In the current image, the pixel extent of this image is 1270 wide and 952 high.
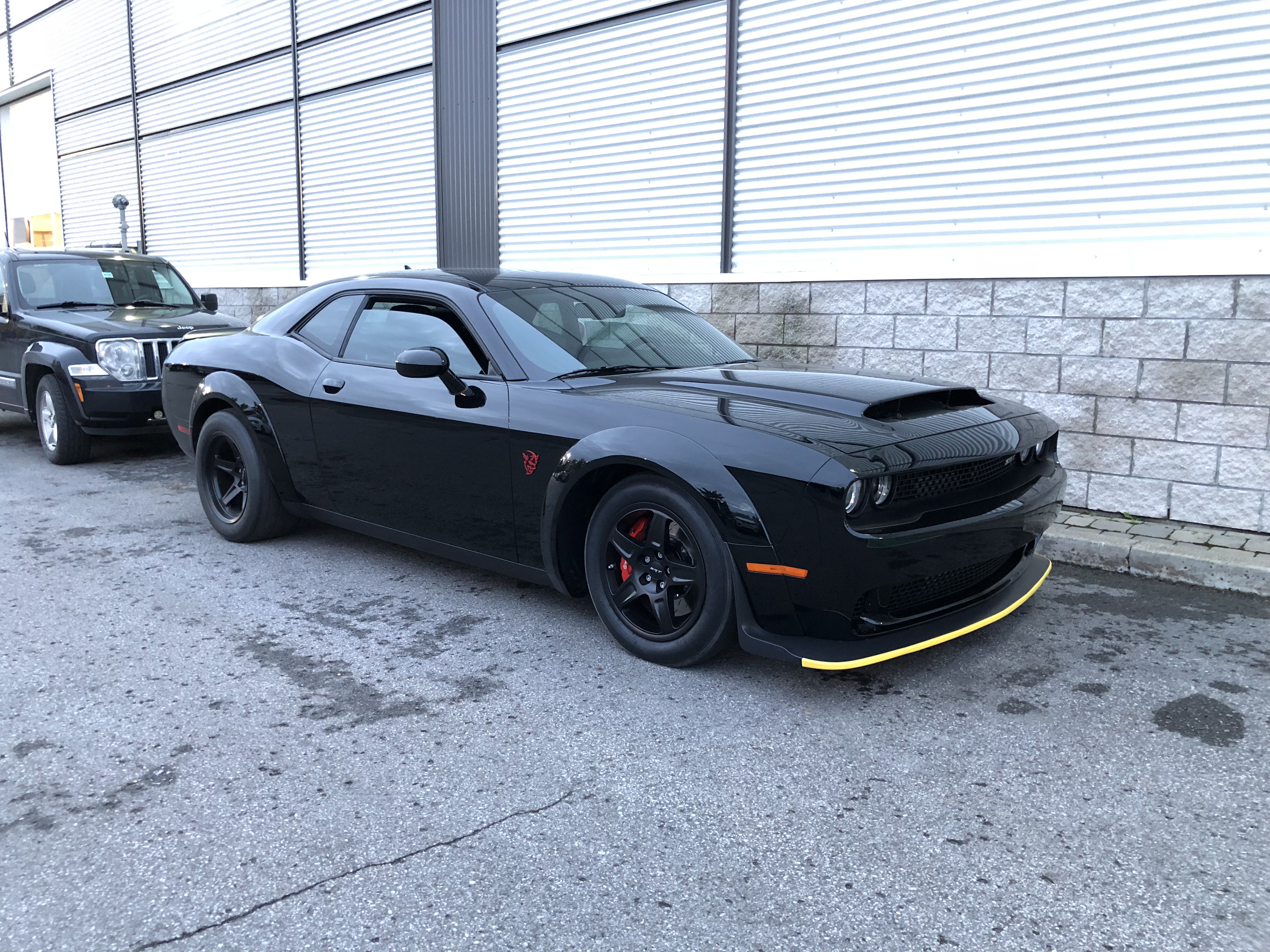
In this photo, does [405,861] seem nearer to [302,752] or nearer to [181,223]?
[302,752]

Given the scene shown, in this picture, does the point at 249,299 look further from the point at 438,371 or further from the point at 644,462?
the point at 644,462

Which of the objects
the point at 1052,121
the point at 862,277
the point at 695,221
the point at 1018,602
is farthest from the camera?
the point at 695,221

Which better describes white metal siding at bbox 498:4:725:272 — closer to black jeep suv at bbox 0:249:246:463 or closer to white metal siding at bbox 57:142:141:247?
black jeep suv at bbox 0:249:246:463

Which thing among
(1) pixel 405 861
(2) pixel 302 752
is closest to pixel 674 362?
(2) pixel 302 752

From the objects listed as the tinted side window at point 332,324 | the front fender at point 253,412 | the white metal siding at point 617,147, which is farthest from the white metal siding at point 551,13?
the front fender at point 253,412

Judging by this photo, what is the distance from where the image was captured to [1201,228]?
5656 millimetres

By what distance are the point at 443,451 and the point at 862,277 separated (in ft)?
13.3

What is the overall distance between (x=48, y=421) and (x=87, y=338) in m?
0.93

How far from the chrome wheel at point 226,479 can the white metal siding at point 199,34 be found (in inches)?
391

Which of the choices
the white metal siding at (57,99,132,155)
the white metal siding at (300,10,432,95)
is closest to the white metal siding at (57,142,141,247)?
the white metal siding at (57,99,132,155)

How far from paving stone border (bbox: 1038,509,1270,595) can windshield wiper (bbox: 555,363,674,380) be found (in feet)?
8.28

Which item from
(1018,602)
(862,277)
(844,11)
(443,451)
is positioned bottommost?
(1018,602)

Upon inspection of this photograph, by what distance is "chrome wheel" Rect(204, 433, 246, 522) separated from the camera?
216 inches

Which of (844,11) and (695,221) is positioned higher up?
(844,11)
